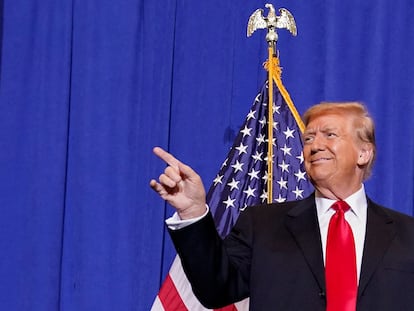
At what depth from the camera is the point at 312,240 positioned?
161 cm

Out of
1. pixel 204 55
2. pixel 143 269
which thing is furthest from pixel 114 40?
pixel 143 269

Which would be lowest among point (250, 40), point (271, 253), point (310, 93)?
point (271, 253)

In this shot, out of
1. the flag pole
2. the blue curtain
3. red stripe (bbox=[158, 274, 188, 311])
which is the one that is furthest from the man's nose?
the blue curtain

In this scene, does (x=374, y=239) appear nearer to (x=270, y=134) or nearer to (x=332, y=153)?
(x=332, y=153)

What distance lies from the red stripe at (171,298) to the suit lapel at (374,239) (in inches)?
31.2

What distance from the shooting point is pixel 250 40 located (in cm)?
294

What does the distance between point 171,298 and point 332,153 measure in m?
0.85

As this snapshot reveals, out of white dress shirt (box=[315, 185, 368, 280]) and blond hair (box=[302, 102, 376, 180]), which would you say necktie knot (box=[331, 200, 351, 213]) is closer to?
white dress shirt (box=[315, 185, 368, 280])

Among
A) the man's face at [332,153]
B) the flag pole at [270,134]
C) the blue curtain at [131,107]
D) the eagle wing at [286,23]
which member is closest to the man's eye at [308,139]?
the man's face at [332,153]

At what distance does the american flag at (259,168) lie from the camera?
7.73 ft

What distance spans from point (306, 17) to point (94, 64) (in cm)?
92

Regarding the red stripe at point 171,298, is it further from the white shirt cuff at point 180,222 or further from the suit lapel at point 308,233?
the white shirt cuff at point 180,222

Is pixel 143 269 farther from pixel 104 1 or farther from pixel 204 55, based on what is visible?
pixel 104 1

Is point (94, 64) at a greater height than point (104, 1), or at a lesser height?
lesser
